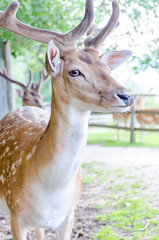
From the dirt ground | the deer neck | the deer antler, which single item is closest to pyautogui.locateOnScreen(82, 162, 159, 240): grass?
the dirt ground

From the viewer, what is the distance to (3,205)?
8.34ft

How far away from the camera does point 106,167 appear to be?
6.04 meters

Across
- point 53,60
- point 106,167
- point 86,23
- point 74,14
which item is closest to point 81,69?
point 53,60

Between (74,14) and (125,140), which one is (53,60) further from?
(125,140)

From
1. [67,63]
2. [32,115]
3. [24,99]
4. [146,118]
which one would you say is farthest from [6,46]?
[146,118]

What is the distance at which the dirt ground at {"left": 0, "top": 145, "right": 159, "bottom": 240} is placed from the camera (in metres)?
3.35

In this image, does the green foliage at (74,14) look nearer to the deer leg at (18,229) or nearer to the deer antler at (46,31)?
the deer antler at (46,31)

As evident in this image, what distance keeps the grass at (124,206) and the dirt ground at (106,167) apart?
9cm

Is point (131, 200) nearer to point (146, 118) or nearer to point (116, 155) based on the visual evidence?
point (116, 155)

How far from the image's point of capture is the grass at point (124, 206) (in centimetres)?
310

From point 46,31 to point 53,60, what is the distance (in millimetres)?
248

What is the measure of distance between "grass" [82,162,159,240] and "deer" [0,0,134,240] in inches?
39.3

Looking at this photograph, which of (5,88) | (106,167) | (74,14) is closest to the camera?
(74,14)

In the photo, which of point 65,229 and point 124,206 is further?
point 124,206
